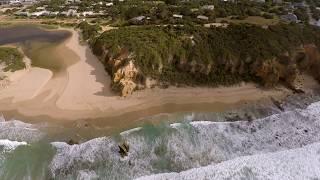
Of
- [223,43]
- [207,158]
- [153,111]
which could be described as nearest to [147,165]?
[207,158]

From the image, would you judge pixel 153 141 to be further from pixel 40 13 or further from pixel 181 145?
pixel 40 13

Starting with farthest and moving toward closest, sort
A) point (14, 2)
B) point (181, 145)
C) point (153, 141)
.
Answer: point (14, 2)
point (153, 141)
point (181, 145)

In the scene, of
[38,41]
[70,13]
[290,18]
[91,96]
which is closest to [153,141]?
[91,96]

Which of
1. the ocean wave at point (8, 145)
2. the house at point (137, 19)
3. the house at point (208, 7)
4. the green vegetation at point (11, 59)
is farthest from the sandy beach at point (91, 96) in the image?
the house at point (208, 7)

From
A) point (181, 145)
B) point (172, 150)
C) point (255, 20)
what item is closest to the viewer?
point (172, 150)

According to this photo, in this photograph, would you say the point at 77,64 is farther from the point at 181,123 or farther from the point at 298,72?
the point at 298,72

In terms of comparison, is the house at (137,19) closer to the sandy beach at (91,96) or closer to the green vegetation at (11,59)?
the sandy beach at (91,96)
